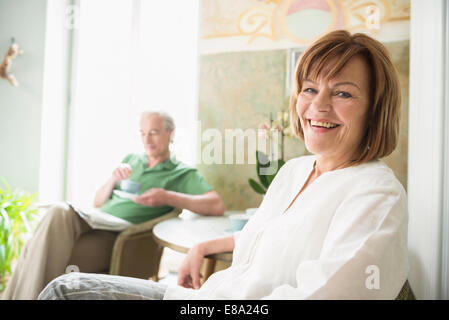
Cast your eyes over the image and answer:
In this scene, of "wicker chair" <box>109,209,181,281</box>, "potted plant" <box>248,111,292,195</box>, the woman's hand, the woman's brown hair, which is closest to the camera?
the woman's brown hair

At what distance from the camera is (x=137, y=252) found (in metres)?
1.26

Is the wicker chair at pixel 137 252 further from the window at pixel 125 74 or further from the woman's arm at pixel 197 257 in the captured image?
the woman's arm at pixel 197 257

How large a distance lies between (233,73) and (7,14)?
36.8 inches

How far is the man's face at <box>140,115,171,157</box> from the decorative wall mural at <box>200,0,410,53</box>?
1.22ft

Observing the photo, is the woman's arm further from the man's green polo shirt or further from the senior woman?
the man's green polo shirt

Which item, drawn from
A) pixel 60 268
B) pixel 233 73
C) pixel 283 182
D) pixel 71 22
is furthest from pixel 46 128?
pixel 283 182

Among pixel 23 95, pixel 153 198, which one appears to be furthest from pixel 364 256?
pixel 23 95

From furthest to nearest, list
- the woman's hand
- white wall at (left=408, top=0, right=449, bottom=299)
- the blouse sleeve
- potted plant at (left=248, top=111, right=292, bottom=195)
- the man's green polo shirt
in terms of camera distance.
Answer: the man's green polo shirt < potted plant at (left=248, top=111, right=292, bottom=195) < white wall at (left=408, top=0, right=449, bottom=299) < the woman's hand < the blouse sleeve

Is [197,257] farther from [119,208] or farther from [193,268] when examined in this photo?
[119,208]

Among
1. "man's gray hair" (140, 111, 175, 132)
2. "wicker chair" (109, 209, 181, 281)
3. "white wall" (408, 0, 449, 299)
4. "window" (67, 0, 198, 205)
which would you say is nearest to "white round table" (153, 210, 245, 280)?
"wicker chair" (109, 209, 181, 281)

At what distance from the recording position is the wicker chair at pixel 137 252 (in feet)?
3.89

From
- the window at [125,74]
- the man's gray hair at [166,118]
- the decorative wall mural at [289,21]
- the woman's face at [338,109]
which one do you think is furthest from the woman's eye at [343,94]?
the man's gray hair at [166,118]

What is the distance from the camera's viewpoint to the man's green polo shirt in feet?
4.26
